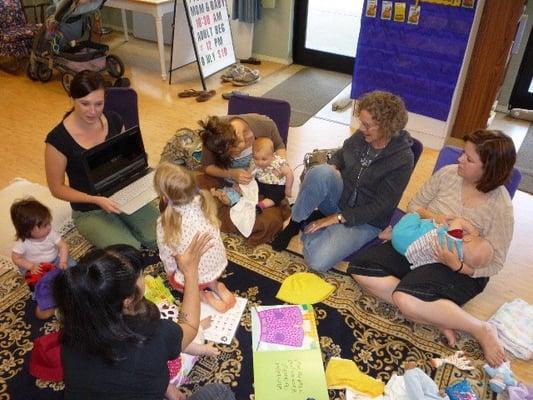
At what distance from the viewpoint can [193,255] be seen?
183 cm

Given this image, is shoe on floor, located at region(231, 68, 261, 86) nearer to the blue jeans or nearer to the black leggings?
the blue jeans

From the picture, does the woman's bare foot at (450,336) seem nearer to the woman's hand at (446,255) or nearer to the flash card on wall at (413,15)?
the woman's hand at (446,255)

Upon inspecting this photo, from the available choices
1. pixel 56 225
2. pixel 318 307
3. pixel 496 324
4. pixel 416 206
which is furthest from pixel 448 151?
pixel 56 225

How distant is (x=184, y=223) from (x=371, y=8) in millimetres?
2540

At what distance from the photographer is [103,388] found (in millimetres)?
1211

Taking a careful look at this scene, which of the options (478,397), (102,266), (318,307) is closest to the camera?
(102,266)

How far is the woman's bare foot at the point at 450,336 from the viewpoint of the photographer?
6.86ft

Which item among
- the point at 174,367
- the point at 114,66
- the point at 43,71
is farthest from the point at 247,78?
the point at 174,367

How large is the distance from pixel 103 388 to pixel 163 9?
13.9 feet

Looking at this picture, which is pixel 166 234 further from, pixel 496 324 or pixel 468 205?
pixel 496 324

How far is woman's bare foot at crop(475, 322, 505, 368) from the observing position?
198 centimetres

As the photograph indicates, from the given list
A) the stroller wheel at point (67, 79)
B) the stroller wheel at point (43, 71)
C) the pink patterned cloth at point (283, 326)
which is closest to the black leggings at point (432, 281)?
the pink patterned cloth at point (283, 326)

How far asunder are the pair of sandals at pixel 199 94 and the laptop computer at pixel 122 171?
6.83 feet

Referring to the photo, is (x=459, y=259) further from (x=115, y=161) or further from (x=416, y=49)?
(x=416, y=49)
